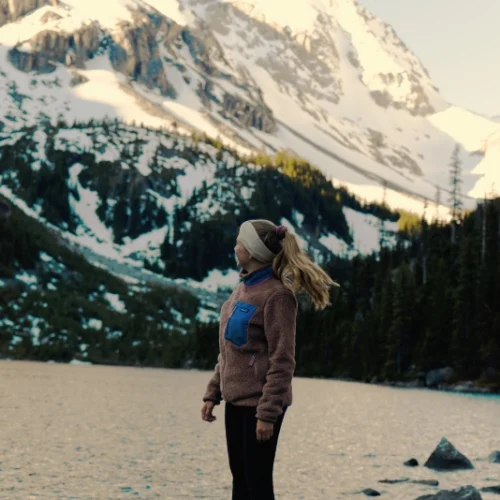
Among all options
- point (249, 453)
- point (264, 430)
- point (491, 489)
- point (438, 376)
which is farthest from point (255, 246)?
point (438, 376)

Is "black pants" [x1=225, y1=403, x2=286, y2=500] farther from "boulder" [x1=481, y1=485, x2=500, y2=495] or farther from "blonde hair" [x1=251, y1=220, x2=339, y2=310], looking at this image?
"boulder" [x1=481, y1=485, x2=500, y2=495]

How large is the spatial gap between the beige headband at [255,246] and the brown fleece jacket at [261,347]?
151 mm

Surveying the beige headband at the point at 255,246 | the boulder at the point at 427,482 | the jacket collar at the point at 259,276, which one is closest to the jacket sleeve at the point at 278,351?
the jacket collar at the point at 259,276

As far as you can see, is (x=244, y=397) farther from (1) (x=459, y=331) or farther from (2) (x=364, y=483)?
(1) (x=459, y=331)

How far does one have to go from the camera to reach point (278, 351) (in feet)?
35.4

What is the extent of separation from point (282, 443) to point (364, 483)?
13.5 meters

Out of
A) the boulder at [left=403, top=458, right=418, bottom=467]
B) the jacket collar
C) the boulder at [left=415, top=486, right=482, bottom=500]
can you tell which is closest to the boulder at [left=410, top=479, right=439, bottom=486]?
the boulder at [left=403, top=458, right=418, bottom=467]

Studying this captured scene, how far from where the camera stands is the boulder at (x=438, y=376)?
381 feet

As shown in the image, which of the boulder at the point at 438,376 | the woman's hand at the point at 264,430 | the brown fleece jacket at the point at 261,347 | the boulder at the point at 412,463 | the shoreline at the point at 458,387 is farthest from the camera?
the boulder at the point at 438,376

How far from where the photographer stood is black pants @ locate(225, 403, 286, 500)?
1091 centimetres

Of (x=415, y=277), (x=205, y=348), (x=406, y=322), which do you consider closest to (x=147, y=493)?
(x=406, y=322)

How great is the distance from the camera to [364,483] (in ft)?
107

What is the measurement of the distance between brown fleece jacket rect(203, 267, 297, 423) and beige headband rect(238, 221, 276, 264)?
151 millimetres

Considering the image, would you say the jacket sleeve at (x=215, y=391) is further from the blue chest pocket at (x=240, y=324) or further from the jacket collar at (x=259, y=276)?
the jacket collar at (x=259, y=276)
